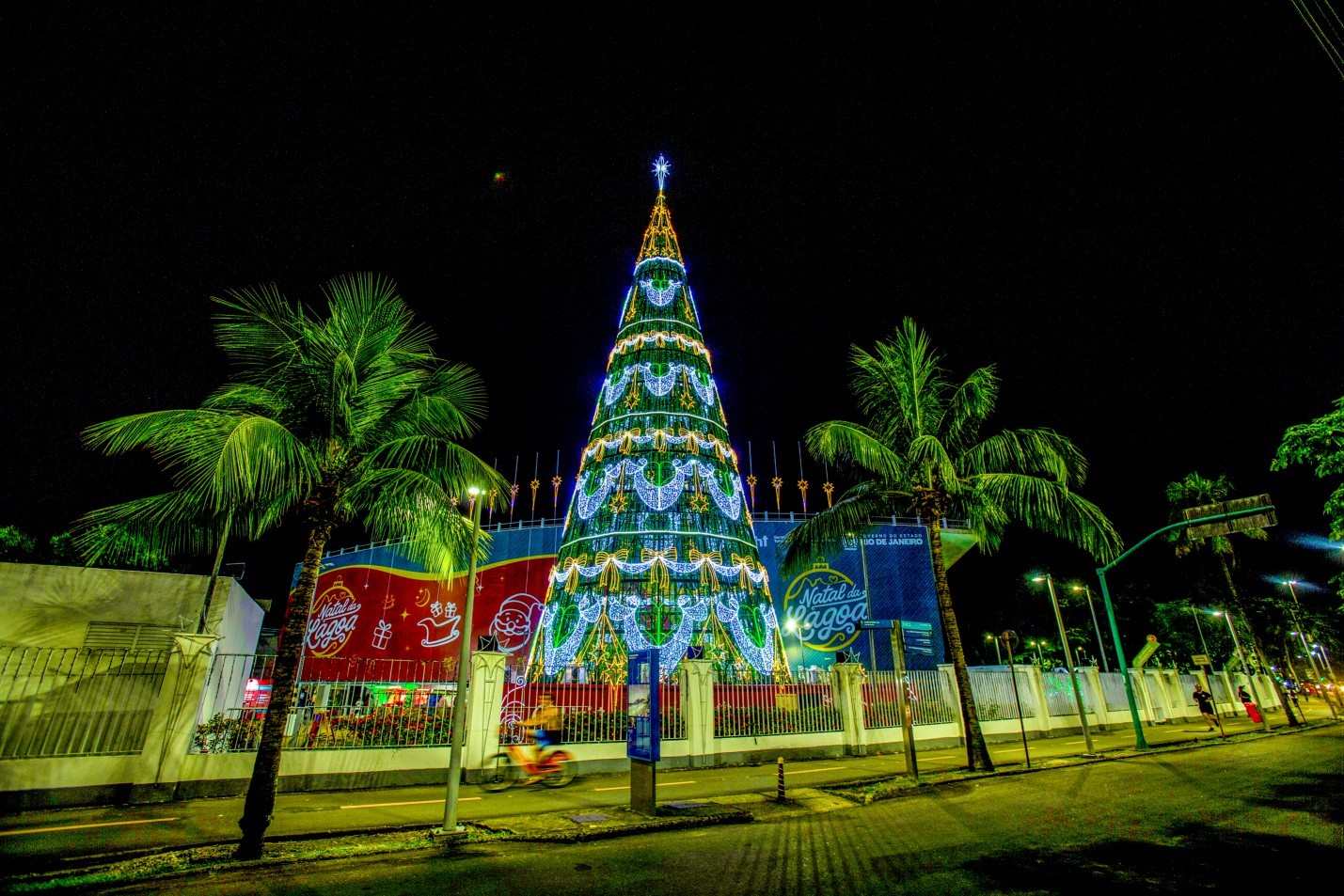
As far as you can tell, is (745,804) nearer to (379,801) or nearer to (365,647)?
(379,801)

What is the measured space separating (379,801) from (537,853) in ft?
16.9

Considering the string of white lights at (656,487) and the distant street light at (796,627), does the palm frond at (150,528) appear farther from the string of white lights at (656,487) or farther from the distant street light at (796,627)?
the distant street light at (796,627)

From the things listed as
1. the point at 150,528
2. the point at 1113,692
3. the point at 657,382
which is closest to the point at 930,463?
the point at 657,382

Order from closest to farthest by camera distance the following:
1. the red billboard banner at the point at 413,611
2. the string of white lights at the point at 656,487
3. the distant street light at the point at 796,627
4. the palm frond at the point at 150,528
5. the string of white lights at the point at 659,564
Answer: the palm frond at the point at 150,528, the string of white lights at the point at 659,564, the string of white lights at the point at 656,487, the distant street light at the point at 796,627, the red billboard banner at the point at 413,611

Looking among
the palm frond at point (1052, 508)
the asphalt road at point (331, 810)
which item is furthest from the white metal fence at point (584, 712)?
the palm frond at point (1052, 508)

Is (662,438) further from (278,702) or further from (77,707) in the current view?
(77,707)

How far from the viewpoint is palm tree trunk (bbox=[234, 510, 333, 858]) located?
23.8 feet

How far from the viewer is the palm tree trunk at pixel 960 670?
45.6 ft

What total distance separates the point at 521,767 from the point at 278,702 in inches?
290

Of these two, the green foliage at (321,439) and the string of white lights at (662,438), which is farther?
the string of white lights at (662,438)

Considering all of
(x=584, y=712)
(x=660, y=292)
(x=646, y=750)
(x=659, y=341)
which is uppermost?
(x=660, y=292)

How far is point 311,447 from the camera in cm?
906

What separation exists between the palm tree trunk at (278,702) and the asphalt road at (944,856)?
66 centimetres

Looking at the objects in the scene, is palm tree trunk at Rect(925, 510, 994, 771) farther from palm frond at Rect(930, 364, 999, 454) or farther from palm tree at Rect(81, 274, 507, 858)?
palm tree at Rect(81, 274, 507, 858)
